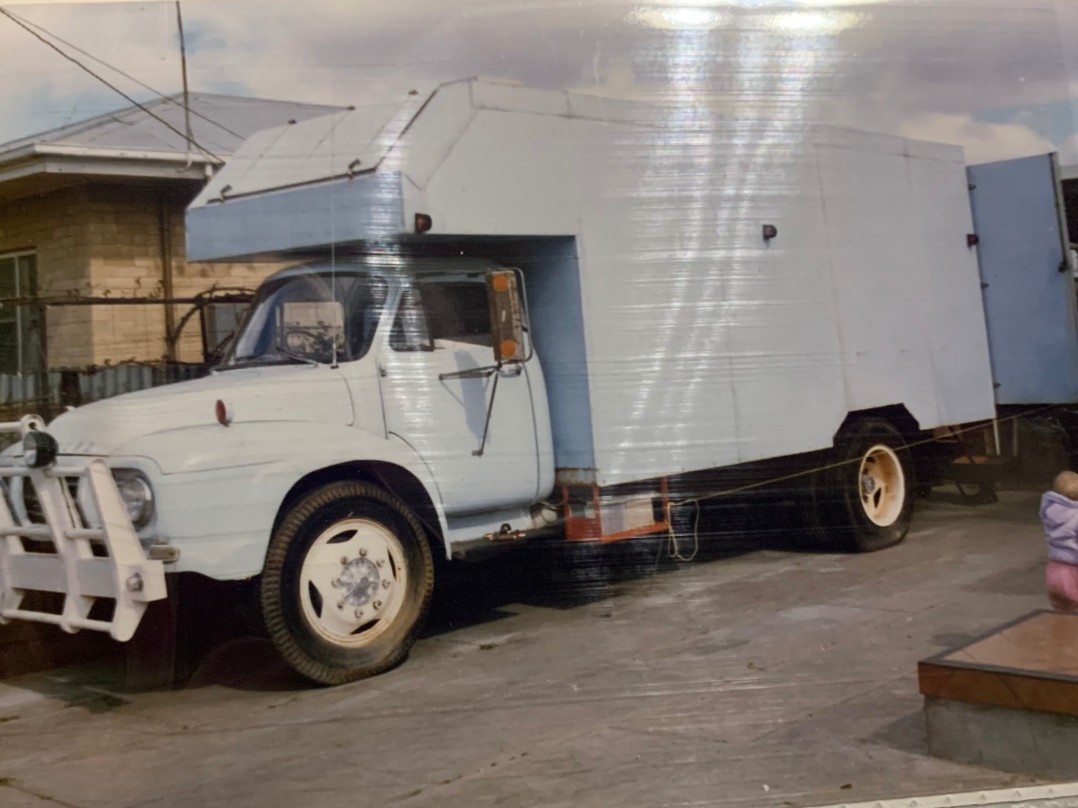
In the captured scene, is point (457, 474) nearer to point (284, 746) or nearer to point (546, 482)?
point (546, 482)

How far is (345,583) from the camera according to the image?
4.91 m

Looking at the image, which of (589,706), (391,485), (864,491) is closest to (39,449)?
(391,485)

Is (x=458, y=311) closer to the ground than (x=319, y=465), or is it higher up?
higher up

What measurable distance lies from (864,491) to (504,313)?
2924mm

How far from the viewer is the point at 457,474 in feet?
17.1

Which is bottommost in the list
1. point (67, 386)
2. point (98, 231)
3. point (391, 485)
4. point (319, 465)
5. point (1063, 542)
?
point (1063, 542)

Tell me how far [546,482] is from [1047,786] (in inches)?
103

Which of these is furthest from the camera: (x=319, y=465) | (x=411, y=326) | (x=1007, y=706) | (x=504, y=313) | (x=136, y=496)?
(x=411, y=326)

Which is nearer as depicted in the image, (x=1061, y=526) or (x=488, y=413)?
(x=1061, y=526)

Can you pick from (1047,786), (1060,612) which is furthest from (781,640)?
(1047,786)

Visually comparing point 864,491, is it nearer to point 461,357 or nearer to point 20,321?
point 461,357

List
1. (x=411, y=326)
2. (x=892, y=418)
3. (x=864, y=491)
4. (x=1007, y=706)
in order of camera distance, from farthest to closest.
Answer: (x=864, y=491), (x=892, y=418), (x=411, y=326), (x=1007, y=706)

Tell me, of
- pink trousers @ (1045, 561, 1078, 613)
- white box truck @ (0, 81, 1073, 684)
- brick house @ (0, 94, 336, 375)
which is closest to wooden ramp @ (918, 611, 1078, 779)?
pink trousers @ (1045, 561, 1078, 613)

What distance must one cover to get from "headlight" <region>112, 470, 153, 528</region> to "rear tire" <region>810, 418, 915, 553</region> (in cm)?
352
